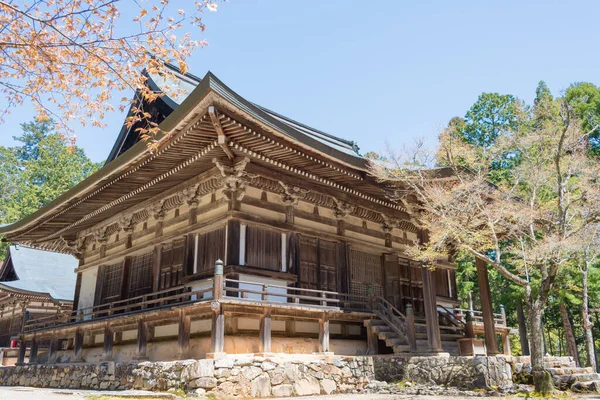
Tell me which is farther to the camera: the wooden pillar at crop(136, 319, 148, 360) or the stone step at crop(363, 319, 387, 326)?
the stone step at crop(363, 319, 387, 326)

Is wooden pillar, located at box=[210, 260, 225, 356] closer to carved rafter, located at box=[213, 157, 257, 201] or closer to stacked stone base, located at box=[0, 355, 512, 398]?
stacked stone base, located at box=[0, 355, 512, 398]

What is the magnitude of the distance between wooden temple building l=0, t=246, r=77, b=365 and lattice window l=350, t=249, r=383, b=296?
15.8 m

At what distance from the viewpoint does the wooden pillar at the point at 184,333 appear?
11.1 metres

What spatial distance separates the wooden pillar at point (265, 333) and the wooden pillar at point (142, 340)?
12.3 feet

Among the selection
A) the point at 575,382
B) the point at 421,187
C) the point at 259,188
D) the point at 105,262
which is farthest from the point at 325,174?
the point at 105,262

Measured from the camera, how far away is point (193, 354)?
11.6 meters

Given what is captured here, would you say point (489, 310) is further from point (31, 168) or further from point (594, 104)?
point (31, 168)

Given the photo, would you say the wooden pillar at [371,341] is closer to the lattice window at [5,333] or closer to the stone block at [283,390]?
the stone block at [283,390]

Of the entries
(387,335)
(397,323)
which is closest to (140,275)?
(387,335)

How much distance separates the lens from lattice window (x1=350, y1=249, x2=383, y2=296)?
15.0 m

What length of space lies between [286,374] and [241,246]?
3507 millimetres

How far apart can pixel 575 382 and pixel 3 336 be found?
28.0 m

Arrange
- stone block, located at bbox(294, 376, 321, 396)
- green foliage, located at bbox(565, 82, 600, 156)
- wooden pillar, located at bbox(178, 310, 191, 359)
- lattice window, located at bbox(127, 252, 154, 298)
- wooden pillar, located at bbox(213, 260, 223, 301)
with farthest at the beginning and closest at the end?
green foliage, located at bbox(565, 82, 600, 156)
lattice window, located at bbox(127, 252, 154, 298)
wooden pillar, located at bbox(178, 310, 191, 359)
stone block, located at bbox(294, 376, 321, 396)
wooden pillar, located at bbox(213, 260, 223, 301)

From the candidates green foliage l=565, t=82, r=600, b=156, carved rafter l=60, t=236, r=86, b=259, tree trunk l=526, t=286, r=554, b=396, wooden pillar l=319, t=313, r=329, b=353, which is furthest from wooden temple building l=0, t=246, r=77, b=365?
green foliage l=565, t=82, r=600, b=156
